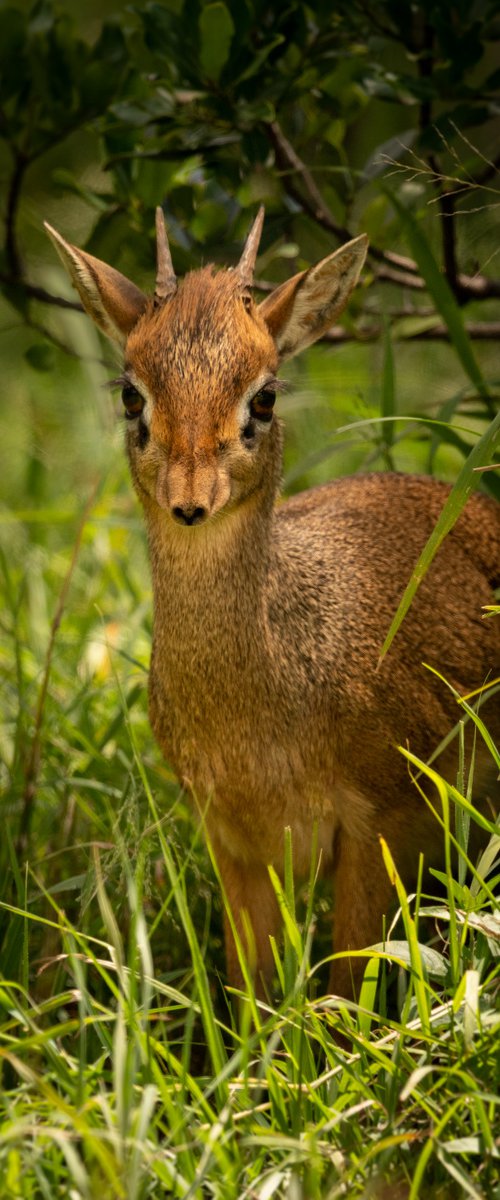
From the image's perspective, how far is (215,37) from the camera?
12.1ft

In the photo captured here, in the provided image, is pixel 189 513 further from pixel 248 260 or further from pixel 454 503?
pixel 248 260

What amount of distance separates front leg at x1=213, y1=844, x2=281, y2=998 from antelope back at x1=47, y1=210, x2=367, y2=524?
41.0 inches

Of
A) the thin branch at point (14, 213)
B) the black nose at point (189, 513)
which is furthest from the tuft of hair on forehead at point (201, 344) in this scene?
the thin branch at point (14, 213)

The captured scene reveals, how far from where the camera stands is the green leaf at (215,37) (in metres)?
3.64

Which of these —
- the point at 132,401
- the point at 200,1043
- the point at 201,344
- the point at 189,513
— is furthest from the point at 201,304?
the point at 200,1043

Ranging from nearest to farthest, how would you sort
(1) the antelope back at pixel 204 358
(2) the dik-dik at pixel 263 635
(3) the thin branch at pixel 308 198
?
(1) the antelope back at pixel 204 358 → (2) the dik-dik at pixel 263 635 → (3) the thin branch at pixel 308 198

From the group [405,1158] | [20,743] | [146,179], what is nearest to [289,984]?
[405,1158]

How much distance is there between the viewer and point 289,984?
2.74 meters

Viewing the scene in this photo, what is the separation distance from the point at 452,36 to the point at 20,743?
234 centimetres

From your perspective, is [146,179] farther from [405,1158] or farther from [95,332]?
[405,1158]

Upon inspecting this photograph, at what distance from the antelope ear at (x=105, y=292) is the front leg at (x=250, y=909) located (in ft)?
4.53

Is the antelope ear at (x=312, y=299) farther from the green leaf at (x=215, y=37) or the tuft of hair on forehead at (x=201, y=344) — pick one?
the green leaf at (x=215, y=37)

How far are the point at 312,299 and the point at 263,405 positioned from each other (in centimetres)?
42

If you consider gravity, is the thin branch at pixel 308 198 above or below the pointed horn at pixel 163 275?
above
